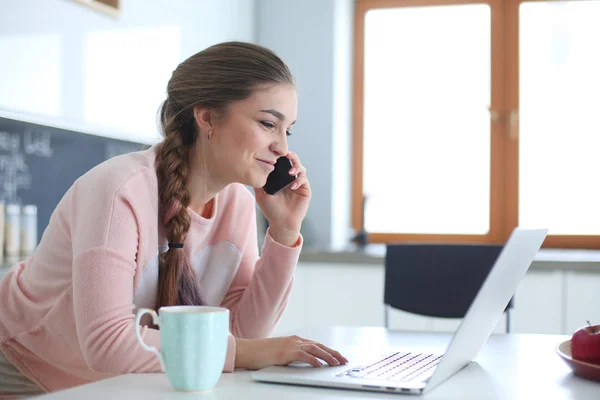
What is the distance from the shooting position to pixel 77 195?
1269mm

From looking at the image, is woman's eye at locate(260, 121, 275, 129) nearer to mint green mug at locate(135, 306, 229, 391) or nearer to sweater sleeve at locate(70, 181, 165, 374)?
sweater sleeve at locate(70, 181, 165, 374)

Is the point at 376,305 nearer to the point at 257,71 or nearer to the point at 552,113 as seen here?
the point at 552,113

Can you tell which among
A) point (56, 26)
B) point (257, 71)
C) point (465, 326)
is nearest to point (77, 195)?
point (257, 71)

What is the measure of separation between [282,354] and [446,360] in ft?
0.80

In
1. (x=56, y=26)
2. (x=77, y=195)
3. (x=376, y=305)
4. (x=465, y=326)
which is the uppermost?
(x=56, y=26)

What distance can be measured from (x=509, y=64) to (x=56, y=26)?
2.14m

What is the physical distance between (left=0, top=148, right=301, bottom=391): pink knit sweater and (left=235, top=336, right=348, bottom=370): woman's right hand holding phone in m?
0.02

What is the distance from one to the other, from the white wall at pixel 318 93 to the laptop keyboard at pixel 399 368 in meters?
2.28

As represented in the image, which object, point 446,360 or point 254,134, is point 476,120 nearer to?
point 254,134

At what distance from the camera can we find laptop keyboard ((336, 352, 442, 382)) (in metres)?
0.95

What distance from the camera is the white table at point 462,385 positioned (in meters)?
0.86

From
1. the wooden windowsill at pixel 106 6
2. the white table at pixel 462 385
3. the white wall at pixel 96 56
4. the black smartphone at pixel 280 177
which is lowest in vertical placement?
the white table at pixel 462 385

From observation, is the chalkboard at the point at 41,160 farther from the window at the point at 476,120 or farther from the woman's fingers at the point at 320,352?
the woman's fingers at the point at 320,352

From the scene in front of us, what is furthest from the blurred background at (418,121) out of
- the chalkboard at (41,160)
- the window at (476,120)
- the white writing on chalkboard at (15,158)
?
the white writing on chalkboard at (15,158)
